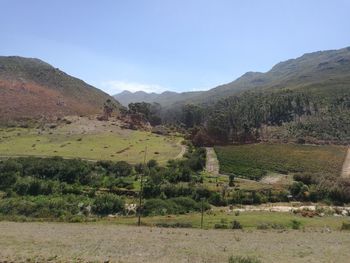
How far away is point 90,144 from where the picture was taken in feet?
342

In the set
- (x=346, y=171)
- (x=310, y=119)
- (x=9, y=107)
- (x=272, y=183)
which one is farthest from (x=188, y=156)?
(x=9, y=107)

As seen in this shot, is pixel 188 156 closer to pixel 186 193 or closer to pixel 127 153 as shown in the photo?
pixel 127 153

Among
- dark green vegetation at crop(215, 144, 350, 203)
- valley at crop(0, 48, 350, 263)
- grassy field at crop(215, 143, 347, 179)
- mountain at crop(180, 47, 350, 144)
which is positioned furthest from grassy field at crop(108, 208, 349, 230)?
mountain at crop(180, 47, 350, 144)

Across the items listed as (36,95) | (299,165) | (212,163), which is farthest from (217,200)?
(36,95)

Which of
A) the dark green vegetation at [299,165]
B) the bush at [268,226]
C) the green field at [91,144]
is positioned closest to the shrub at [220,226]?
the bush at [268,226]

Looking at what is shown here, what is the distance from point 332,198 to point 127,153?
152 feet

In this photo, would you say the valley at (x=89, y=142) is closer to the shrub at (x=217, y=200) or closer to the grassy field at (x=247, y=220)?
the shrub at (x=217, y=200)

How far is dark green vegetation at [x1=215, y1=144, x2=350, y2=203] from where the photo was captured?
65.2m

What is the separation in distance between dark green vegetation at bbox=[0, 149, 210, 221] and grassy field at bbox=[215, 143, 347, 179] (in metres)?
9.53

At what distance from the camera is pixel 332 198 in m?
64.1

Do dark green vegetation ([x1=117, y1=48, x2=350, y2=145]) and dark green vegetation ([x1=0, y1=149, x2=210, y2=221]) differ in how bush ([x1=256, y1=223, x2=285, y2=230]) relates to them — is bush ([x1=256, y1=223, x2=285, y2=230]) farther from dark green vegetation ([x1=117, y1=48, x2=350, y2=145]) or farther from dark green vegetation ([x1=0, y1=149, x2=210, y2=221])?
dark green vegetation ([x1=117, y1=48, x2=350, y2=145])

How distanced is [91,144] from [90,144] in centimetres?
24

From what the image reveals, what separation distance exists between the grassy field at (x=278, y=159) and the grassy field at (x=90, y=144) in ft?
43.6

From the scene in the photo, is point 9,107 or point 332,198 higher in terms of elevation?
point 9,107
